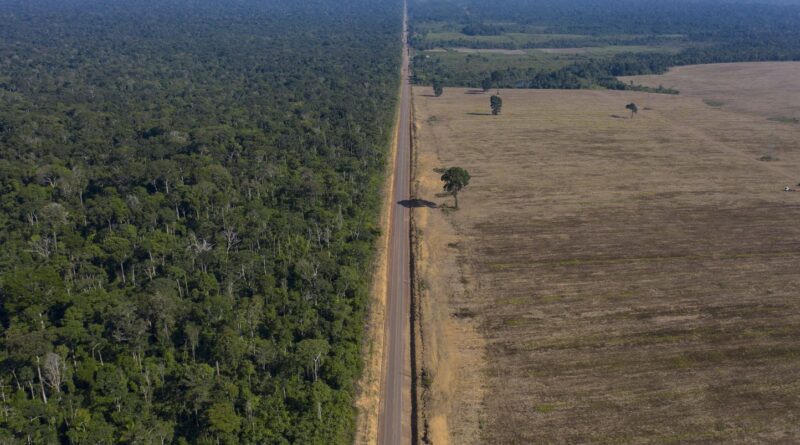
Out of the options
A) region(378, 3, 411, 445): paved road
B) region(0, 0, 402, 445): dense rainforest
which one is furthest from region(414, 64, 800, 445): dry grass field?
region(0, 0, 402, 445): dense rainforest

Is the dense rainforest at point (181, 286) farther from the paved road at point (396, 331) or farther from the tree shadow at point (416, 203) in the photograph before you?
the tree shadow at point (416, 203)

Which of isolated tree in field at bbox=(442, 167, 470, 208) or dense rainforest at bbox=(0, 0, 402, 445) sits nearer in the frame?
dense rainforest at bbox=(0, 0, 402, 445)

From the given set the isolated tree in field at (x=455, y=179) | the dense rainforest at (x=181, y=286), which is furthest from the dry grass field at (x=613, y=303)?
the dense rainforest at (x=181, y=286)

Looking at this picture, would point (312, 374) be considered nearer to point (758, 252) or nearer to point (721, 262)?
point (721, 262)

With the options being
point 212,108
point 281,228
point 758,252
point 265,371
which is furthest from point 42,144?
point 758,252

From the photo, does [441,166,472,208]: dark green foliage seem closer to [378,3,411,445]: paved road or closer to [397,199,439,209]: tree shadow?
[397,199,439,209]: tree shadow

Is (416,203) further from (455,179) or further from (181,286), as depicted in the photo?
(181,286)
